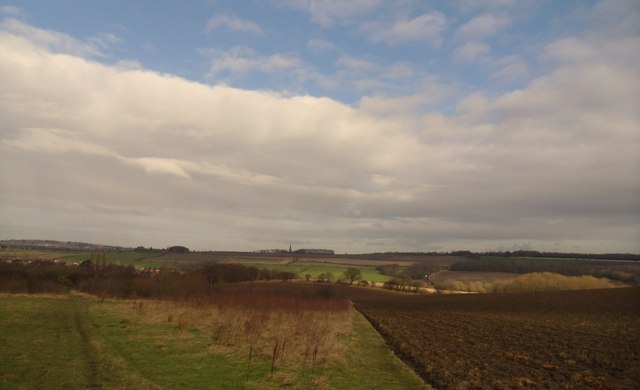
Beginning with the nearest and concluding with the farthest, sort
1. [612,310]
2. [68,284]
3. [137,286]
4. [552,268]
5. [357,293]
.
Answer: [612,310] < [137,286] < [68,284] < [357,293] < [552,268]

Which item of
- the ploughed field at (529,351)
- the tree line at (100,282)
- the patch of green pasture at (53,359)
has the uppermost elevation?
the patch of green pasture at (53,359)

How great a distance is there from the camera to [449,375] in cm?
1759

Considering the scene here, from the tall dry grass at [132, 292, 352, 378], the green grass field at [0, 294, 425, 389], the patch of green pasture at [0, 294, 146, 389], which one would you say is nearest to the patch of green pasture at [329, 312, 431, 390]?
the green grass field at [0, 294, 425, 389]

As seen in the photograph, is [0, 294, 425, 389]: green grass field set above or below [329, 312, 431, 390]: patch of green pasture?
above

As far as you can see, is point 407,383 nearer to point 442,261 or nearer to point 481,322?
point 481,322

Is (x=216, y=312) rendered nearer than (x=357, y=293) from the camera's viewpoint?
Yes

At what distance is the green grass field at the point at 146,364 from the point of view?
13656mm

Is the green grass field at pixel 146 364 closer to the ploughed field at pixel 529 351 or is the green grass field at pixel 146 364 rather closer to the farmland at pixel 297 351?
the farmland at pixel 297 351

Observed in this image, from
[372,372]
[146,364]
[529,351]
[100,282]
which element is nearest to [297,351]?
[372,372]

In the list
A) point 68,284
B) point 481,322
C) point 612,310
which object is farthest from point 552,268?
point 68,284

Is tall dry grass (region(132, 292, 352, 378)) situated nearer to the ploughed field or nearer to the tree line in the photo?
the ploughed field

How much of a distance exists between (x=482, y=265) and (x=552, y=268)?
2411 cm

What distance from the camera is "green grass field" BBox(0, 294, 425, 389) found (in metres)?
13.7

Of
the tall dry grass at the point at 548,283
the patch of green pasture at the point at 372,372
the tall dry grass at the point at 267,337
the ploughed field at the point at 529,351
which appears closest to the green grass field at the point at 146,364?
the patch of green pasture at the point at 372,372
